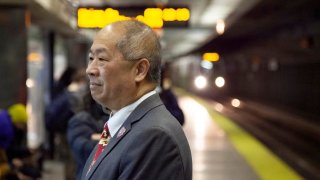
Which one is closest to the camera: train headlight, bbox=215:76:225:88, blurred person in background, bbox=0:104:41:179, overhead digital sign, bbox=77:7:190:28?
blurred person in background, bbox=0:104:41:179

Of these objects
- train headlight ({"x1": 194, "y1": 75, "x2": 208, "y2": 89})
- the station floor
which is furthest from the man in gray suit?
train headlight ({"x1": 194, "y1": 75, "x2": 208, "y2": 89})

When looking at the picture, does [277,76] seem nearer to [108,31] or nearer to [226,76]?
[226,76]

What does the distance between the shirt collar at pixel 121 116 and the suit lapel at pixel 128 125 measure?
1 centimetres

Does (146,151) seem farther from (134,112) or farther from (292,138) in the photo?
(292,138)

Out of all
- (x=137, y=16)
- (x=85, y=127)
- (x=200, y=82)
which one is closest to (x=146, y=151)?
(x=85, y=127)

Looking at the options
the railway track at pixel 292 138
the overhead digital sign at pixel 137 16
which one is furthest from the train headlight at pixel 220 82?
the overhead digital sign at pixel 137 16

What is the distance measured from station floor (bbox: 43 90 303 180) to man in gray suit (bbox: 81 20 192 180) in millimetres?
4458

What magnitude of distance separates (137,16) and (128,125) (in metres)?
5.90

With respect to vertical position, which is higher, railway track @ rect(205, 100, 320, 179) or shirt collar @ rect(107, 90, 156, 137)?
shirt collar @ rect(107, 90, 156, 137)

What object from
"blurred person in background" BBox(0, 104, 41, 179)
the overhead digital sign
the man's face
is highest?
the overhead digital sign

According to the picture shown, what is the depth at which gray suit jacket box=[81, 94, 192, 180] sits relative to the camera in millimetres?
1463

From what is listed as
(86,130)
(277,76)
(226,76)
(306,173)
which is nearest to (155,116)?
(86,130)

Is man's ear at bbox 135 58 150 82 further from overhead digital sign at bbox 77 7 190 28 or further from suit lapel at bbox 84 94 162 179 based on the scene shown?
overhead digital sign at bbox 77 7 190 28

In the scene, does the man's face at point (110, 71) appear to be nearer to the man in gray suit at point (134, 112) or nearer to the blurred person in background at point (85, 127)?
the man in gray suit at point (134, 112)
